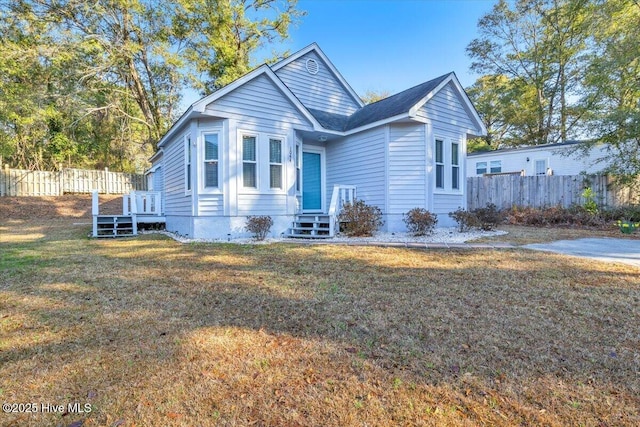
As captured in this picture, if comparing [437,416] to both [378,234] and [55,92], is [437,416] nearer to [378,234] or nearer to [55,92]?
[378,234]

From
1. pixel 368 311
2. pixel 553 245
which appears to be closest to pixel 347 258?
pixel 368 311

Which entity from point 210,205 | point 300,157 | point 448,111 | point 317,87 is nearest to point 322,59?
point 317,87

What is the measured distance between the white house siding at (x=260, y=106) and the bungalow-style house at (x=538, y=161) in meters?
12.3

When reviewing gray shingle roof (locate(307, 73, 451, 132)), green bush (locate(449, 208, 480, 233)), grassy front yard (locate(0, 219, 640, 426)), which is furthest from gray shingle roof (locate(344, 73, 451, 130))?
grassy front yard (locate(0, 219, 640, 426))

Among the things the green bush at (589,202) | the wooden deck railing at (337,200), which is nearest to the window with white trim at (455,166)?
the wooden deck railing at (337,200)

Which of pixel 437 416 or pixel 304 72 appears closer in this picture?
pixel 437 416

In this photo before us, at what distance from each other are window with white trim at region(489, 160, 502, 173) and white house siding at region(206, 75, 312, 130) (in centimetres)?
1462

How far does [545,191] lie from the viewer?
13.7 metres

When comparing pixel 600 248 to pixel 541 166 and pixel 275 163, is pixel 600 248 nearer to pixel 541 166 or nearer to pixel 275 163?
pixel 275 163

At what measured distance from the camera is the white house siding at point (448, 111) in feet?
32.2

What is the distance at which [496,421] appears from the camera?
5.88 feet

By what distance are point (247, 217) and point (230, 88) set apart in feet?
11.5

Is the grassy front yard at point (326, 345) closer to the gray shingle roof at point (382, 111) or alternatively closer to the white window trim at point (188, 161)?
the white window trim at point (188, 161)

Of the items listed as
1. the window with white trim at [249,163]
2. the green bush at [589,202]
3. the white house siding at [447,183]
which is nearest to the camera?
the window with white trim at [249,163]
